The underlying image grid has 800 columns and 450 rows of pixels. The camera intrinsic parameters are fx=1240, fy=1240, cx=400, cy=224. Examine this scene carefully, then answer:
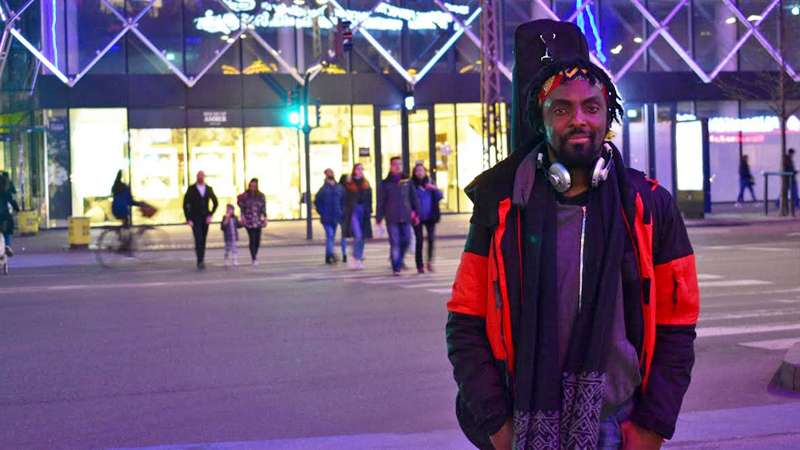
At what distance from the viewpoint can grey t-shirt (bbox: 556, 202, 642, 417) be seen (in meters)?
3.48

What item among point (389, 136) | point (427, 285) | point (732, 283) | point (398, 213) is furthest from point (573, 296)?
point (389, 136)

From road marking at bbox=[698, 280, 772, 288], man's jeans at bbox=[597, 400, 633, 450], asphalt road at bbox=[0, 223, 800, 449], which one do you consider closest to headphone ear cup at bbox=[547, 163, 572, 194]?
man's jeans at bbox=[597, 400, 633, 450]

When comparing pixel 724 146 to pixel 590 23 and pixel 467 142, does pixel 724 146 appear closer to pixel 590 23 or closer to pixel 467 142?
pixel 467 142

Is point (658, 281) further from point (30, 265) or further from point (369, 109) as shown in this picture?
point (369, 109)

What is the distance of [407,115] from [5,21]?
13140 mm

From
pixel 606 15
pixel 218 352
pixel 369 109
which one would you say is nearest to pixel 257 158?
pixel 369 109

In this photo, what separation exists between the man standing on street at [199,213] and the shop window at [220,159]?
670 inches

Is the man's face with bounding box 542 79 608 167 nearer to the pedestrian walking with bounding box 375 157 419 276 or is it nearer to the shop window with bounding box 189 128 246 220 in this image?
the pedestrian walking with bounding box 375 157 419 276

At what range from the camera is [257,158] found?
40531 millimetres

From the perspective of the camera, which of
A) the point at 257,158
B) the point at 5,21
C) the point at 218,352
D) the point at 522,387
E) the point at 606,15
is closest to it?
the point at 522,387

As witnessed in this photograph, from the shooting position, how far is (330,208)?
22906 millimetres

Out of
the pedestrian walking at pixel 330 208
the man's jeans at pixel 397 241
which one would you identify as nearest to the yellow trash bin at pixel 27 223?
the pedestrian walking at pixel 330 208

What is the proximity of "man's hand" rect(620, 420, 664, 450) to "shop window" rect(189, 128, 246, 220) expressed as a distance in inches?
1449

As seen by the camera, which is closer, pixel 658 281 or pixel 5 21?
pixel 658 281
